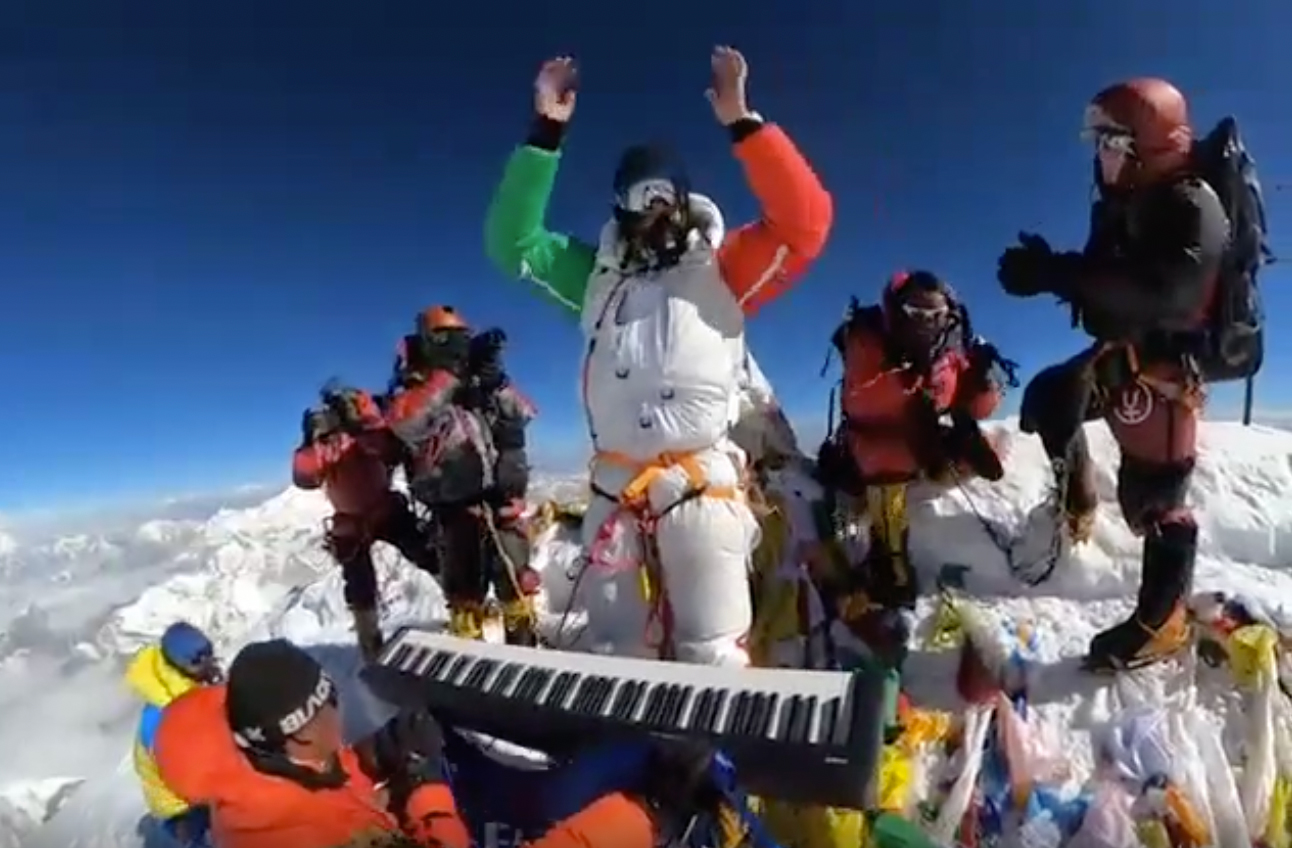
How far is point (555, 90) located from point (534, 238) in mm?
534

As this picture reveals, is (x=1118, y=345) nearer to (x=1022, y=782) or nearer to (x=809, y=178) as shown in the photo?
(x=809, y=178)

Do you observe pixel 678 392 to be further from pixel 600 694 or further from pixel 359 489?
pixel 359 489

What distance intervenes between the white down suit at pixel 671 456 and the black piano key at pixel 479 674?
618 mm

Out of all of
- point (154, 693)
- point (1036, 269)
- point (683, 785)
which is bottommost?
point (154, 693)

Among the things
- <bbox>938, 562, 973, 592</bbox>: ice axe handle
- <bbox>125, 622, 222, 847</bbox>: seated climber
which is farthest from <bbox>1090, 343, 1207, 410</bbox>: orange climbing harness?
<bbox>125, 622, 222, 847</bbox>: seated climber

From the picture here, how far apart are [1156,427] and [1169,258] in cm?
68

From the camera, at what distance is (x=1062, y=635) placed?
3.87 metres

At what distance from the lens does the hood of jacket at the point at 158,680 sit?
387 cm

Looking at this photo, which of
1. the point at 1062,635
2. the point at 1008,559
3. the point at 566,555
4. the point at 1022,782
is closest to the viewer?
the point at 1022,782

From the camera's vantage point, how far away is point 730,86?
10.8ft

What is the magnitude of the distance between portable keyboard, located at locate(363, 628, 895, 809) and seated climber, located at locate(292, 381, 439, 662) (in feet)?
4.20

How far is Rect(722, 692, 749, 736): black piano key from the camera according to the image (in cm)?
255

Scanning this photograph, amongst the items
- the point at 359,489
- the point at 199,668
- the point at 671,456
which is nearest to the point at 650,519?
the point at 671,456

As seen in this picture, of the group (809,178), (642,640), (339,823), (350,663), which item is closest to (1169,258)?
(809,178)
